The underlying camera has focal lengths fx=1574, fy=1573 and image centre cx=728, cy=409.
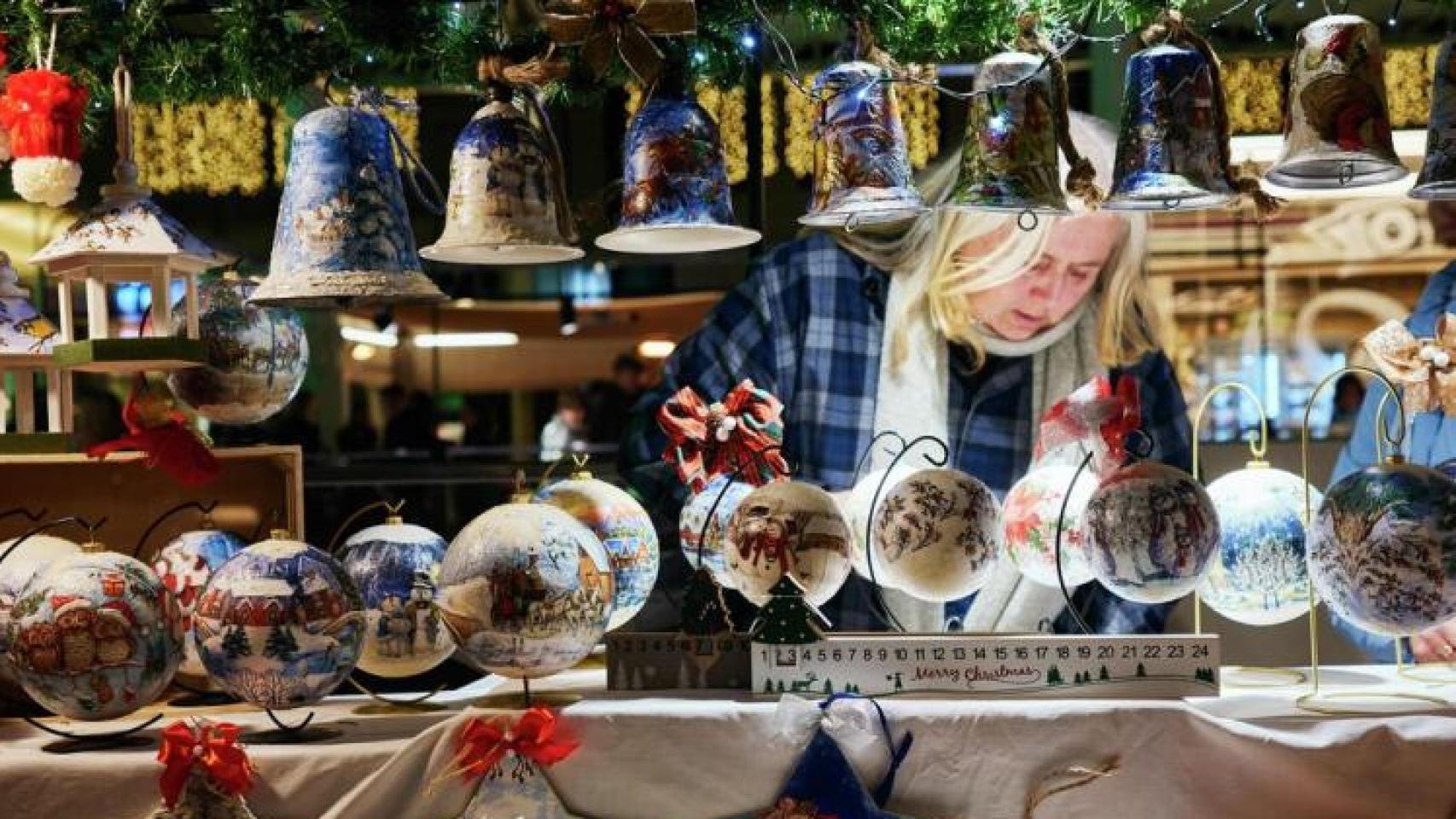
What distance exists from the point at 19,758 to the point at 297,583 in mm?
455

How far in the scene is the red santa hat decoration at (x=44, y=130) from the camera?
242 cm

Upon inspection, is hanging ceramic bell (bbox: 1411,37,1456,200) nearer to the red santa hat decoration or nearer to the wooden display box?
the wooden display box

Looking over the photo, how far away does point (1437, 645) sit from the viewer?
2.57 metres

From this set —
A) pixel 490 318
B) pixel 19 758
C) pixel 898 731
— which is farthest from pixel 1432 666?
pixel 490 318

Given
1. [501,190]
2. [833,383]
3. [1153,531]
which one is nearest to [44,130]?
Answer: [501,190]

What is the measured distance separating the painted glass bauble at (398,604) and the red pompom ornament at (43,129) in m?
0.75

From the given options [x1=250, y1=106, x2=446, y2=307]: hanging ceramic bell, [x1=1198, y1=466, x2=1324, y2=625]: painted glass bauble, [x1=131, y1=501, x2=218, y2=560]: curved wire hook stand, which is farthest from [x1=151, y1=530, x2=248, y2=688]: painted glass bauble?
[x1=1198, y1=466, x2=1324, y2=625]: painted glass bauble

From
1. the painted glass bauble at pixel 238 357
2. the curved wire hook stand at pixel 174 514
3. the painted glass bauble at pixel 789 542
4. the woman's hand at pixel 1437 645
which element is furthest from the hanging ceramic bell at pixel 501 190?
the woman's hand at pixel 1437 645

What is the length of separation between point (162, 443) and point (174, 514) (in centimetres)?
28

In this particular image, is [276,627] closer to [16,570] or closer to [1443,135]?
[16,570]

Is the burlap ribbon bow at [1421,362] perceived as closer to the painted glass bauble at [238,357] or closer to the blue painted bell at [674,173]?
the blue painted bell at [674,173]

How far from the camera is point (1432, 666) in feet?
8.10

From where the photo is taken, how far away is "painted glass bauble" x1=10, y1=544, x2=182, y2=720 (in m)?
2.05

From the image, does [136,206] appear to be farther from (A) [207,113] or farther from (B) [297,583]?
(A) [207,113]
